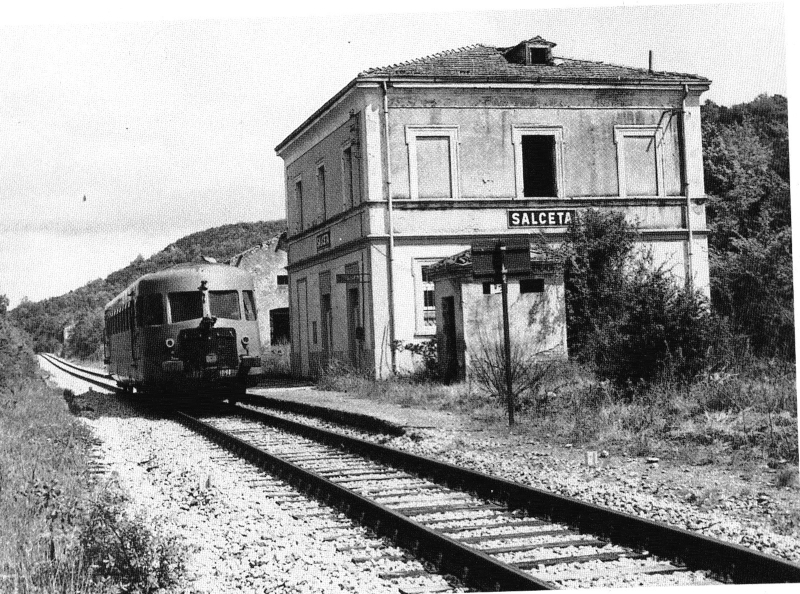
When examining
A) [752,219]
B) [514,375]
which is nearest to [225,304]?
[514,375]

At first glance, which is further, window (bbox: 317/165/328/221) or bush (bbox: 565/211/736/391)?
window (bbox: 317/165/328/221)

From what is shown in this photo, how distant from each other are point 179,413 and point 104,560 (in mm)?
13560

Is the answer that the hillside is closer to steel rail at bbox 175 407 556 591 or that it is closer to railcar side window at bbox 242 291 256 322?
railcar side window at bbox 242 291 256 322

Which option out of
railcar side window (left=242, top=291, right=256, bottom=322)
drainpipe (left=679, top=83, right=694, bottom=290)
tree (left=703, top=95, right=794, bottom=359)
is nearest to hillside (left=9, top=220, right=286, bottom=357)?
railcar side window (left=242, top=291, right=256, bottom=322)

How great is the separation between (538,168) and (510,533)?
16.1 m

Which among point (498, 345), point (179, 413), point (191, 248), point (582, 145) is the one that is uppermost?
point (582, 145)

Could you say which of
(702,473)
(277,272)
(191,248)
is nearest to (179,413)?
(191,248)

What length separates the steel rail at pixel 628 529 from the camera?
538cm

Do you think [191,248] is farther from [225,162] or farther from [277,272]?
[277,272]

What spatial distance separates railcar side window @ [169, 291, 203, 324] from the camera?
707 inches

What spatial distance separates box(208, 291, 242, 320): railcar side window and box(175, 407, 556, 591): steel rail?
816cm

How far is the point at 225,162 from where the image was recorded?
12242 mm

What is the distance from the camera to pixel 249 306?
1864 cm

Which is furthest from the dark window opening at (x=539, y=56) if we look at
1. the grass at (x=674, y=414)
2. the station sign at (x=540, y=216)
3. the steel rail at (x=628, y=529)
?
the steel rail at (x=628, y=529)
